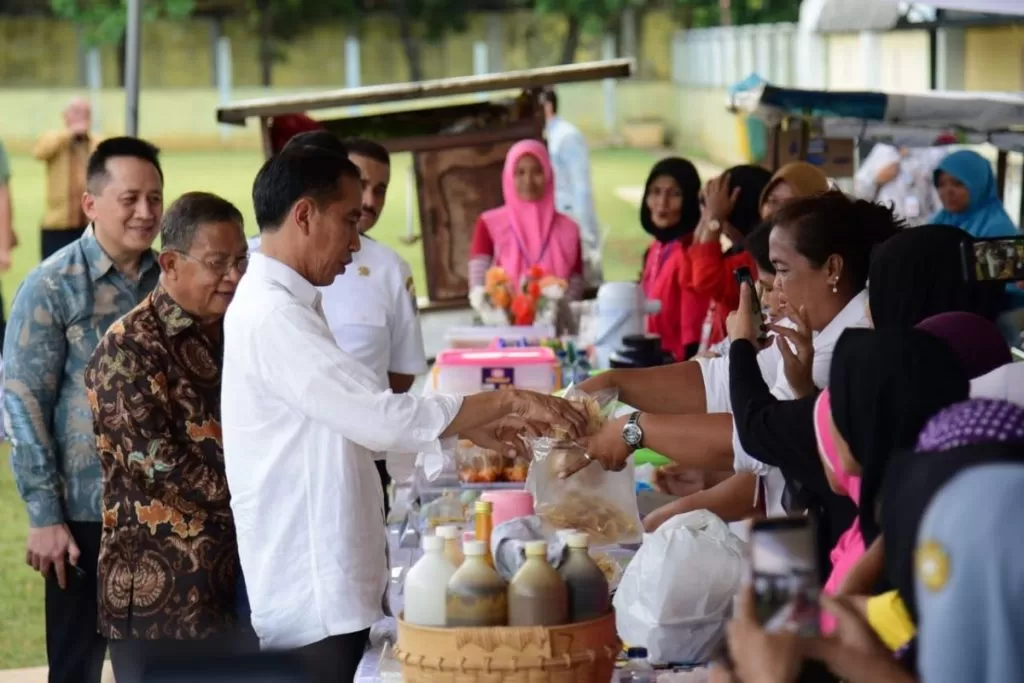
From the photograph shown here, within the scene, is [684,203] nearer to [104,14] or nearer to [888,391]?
[888,391]

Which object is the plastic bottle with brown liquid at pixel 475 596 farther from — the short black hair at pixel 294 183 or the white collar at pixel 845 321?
the white collar at pixel 845 321

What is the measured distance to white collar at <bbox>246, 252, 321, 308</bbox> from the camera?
3234 millimetres

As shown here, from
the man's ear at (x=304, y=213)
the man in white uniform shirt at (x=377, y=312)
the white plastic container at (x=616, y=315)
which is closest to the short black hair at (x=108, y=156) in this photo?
the man in white uniform shirt at (x=377, y=312)

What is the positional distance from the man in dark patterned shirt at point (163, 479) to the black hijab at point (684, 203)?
12.9 ft

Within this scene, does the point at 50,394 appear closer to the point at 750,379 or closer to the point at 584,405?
the point at 584,405

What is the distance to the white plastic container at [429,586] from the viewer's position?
2.67m

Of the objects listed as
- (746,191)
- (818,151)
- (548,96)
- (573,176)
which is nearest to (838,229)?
(746,191)

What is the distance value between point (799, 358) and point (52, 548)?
74.0 inches

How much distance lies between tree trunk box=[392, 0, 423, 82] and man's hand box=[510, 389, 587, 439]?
40289 millimetres

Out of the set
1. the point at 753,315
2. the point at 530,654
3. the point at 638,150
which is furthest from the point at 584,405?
the point at 638,150

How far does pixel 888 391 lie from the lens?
2.27 meters

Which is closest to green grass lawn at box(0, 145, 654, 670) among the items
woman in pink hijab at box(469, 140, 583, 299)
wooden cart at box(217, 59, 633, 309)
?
woman in pink hijab at box(469, 140, 583, 299)

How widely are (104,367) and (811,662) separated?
1884 mm

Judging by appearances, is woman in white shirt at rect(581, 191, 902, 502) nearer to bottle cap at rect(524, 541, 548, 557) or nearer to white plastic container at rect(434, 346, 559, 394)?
bottle cap at rect(524, 541, 548, 557)
